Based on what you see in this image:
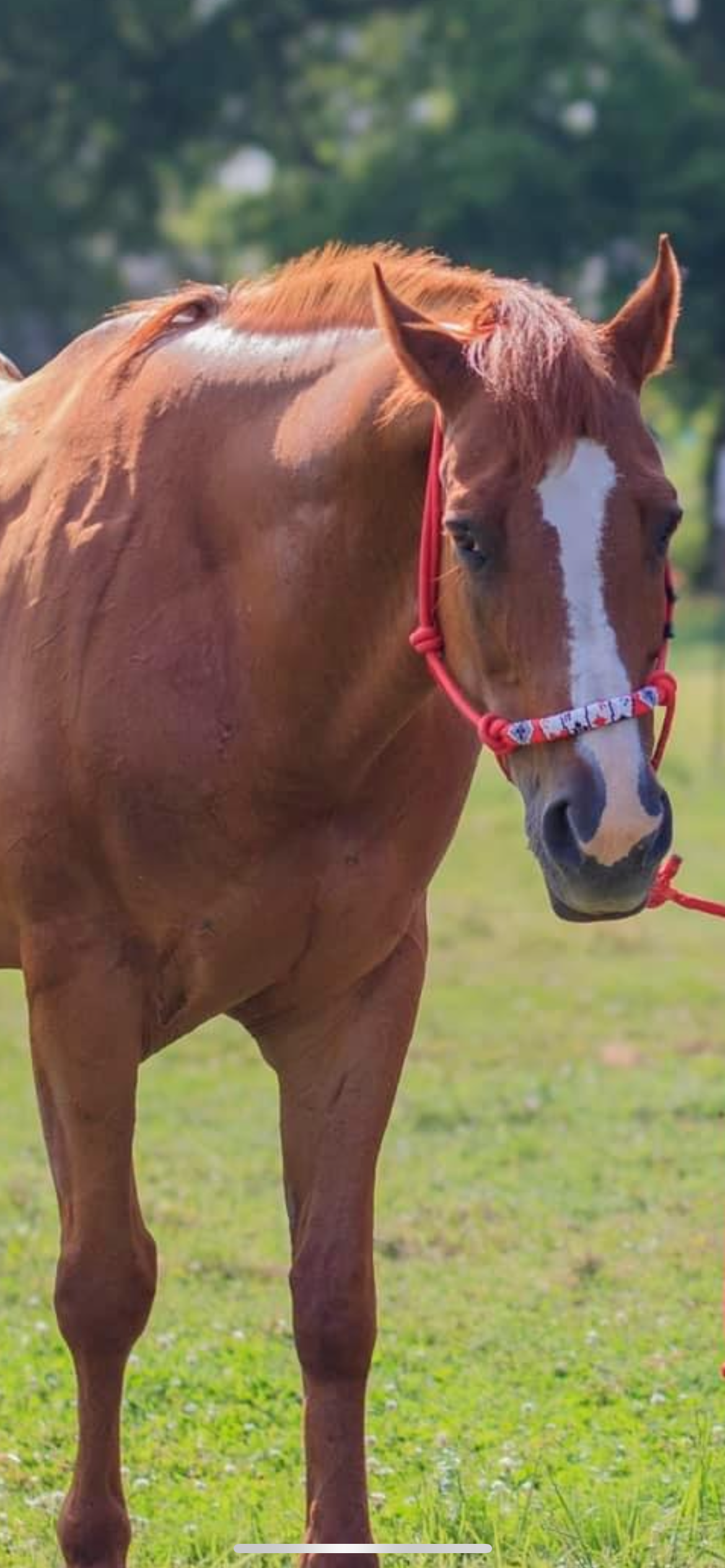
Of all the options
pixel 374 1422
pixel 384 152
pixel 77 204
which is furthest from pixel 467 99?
pixel 374 1422

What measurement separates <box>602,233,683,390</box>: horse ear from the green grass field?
212 cm

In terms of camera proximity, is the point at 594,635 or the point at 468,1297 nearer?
the point at 594,635

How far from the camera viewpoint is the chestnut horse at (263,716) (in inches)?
152

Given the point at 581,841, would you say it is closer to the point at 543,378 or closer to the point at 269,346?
the point at 543,378

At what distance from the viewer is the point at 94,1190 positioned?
14.8ft

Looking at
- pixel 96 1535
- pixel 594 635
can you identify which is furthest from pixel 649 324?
pixel 96 1535

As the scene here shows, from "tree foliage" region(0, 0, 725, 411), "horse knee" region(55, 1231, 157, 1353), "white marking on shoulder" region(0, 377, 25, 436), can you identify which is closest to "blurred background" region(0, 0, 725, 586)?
"tree foliage" region(0, 0, 725, 411)

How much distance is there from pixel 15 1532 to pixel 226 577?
194cm

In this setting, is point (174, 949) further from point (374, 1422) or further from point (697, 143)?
point (697, 143)

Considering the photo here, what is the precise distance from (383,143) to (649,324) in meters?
35.6

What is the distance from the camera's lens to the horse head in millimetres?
3490

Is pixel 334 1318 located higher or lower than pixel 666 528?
lower

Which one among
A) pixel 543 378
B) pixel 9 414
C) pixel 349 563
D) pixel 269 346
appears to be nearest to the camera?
pixel 543 378

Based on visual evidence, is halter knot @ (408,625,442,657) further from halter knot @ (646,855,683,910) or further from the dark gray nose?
halter knot @ (646,855,683,910)
